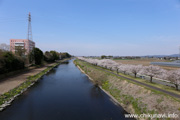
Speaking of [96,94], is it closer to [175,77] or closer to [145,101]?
[145,101]

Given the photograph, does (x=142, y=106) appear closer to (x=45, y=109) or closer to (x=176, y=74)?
(x=176, y=74)

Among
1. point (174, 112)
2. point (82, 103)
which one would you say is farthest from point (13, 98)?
point (174, 112)

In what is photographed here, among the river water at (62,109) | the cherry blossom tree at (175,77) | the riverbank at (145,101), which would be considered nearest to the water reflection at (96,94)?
the river water at (62,109)

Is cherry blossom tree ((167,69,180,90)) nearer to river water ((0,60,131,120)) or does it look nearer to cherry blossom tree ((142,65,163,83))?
cherry blossom tree ((142,65,163,83))

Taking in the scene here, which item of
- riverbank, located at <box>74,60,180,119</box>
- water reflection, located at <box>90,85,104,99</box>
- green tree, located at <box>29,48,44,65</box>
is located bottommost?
water reflection, located at <box>90,85,104,99</box>

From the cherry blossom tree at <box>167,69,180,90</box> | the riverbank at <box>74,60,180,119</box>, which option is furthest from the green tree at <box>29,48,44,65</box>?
the cherry blossom tree at <box>167,69,180,90</box>

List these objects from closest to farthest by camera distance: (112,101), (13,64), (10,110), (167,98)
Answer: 1. (167,98)
2. (10,110)
3. (112,101)
4. (13,64)

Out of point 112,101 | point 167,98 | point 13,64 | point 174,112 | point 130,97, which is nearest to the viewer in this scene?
point 174,112

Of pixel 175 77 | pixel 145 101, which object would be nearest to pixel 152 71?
pixel 175 77

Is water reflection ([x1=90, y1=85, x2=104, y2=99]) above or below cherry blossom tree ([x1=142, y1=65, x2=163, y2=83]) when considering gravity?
below

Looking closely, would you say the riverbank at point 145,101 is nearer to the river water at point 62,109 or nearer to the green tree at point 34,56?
the river water at point 62,109

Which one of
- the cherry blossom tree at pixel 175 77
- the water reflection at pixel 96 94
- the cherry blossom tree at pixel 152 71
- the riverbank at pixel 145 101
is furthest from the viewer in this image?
the cherry blossom tree at pixel 152 71

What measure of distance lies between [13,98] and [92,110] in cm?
1193

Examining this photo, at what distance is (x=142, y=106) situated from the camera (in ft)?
40.7
